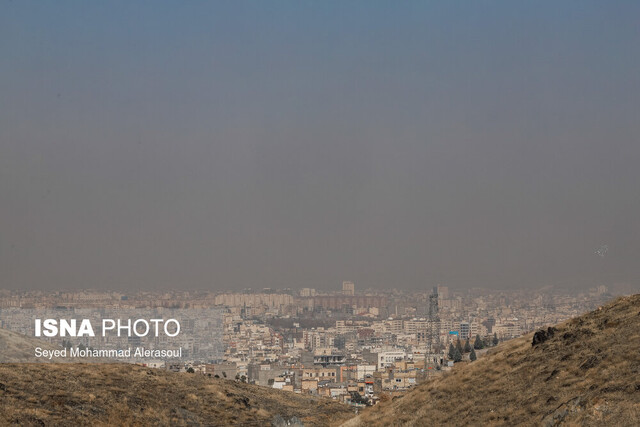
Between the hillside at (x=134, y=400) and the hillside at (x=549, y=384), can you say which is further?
the hillside at (x=134, y=400)

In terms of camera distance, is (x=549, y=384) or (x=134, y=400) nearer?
(x=549, y=384)

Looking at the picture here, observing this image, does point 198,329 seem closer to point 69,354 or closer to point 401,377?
point 401,377

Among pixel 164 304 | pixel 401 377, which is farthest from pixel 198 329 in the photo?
pixel 164 304

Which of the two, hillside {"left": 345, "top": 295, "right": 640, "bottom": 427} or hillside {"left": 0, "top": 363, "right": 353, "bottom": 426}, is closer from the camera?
hillside {"left": 345, "top": 295, "right": 640, "bottom": 427}
